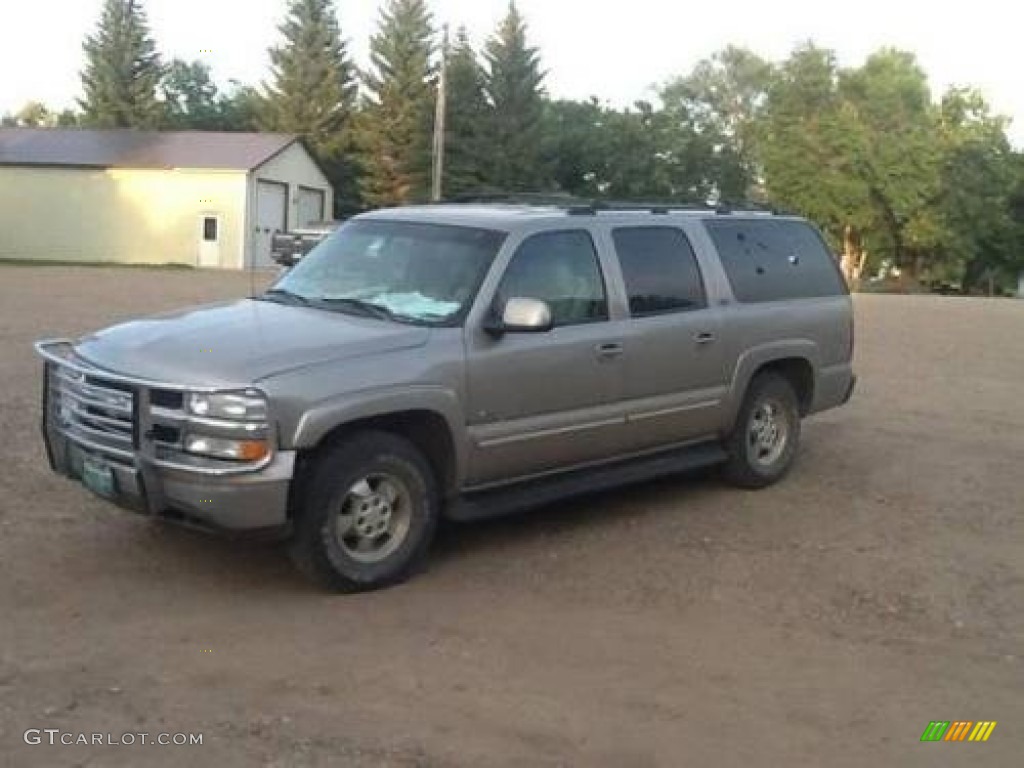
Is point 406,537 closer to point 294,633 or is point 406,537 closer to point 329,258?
point 294,633

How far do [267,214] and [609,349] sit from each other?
44.3 meters

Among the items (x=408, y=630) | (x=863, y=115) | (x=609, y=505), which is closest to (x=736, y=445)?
(x=609, y=505)

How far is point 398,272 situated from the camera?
6871 millimetres

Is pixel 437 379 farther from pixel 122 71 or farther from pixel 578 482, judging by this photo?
pixel 122 71

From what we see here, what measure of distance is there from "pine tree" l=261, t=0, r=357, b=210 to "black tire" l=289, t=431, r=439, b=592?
57.7 meters

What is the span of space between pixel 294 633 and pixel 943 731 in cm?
258

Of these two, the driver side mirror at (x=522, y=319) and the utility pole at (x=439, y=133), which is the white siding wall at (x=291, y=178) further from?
the driver side mirror at (x=522, y=319)

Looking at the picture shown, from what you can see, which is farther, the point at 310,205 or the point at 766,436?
the point at 310,205

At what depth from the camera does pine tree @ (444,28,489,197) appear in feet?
187

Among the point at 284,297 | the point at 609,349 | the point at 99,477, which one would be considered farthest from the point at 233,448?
the point at 609,349

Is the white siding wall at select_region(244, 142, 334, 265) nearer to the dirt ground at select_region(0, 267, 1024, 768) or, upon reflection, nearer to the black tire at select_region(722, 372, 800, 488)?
the dirt ground at select_region(0, 267, 1024, 768)

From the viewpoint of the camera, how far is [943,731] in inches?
184

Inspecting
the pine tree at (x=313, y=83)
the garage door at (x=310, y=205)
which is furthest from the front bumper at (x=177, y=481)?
the pine tree at (x=313, y=83)

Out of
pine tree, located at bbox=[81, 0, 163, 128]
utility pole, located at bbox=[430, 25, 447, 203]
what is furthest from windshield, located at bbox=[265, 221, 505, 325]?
pine tree, located at bbox=[81, 0, 163, 128]
